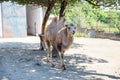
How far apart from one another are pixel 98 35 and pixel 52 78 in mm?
16741

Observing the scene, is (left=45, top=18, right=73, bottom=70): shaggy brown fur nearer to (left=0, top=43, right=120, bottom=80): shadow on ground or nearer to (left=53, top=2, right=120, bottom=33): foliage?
(left=0, top=43, right=120, bottom=80): shadow on ground

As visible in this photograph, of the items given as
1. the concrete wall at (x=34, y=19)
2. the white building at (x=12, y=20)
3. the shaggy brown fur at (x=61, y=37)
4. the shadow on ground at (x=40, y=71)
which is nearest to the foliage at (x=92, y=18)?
the concrete wall at (x=34, y=19)

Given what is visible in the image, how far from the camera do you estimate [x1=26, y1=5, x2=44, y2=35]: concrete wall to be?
26453 mm

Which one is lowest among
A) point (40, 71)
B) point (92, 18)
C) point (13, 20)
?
point (40, 71)

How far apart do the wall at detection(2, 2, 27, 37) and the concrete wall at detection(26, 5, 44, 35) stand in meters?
2.38

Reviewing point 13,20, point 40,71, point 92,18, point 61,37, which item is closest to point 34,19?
point 13,20

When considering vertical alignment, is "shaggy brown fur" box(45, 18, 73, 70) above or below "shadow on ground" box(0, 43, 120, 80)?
above

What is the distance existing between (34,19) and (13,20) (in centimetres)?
313

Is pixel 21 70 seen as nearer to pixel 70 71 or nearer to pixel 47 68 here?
pixel 47 68

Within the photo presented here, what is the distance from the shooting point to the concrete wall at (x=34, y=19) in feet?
86.8

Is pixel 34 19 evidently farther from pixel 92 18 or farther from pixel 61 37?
pixel 61 37

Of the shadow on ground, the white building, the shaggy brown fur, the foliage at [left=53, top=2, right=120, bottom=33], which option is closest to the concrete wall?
the white building

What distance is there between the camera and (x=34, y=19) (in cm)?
2659

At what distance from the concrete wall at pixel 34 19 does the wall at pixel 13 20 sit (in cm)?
238
